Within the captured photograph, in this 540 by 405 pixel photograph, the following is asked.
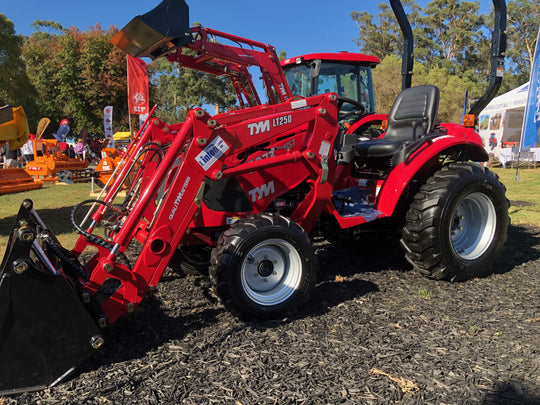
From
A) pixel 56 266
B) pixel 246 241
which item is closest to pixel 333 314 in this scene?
pixel 246 241

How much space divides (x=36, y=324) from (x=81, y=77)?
27.5 m

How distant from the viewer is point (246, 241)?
3047mm

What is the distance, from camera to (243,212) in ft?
11.7

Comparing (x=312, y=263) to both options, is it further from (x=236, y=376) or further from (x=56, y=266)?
(x=56, y=266)

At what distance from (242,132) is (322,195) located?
0.94 m

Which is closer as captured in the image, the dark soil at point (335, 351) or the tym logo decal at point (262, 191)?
the dark soil at point (335, 351)

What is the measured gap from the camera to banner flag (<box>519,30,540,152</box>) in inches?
355

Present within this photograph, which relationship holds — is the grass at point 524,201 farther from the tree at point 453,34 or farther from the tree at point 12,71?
the tree at point 453,34

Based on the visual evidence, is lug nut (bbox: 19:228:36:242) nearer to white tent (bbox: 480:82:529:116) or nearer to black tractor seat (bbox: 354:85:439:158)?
black tractor seat (bbox: 354:85:439:158)

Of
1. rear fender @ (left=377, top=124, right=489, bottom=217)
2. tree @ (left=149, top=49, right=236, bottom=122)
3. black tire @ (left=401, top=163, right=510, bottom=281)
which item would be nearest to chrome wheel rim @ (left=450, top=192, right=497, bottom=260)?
black tire @ (left=401, top=163, right=510, bottom=281)

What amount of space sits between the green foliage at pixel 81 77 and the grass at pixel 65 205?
13.8 meters

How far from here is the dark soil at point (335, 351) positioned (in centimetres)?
230

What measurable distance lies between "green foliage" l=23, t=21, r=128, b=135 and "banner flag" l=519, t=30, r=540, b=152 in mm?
22697

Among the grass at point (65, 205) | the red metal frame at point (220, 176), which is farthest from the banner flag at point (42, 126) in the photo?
the red metal frame at point (220, 176)
